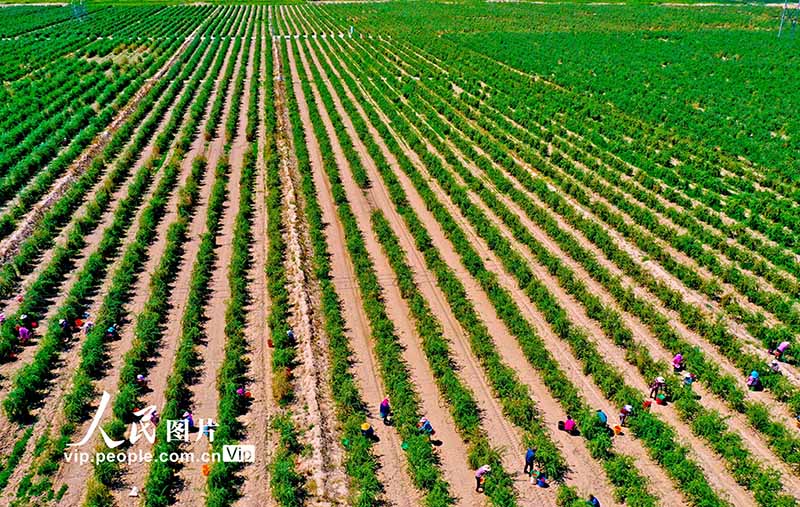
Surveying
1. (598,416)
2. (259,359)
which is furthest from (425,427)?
(259,359)

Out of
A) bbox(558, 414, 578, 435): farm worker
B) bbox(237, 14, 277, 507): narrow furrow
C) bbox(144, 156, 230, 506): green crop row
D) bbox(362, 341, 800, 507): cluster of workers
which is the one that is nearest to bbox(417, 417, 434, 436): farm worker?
bbox(362, 341, 800, 507): cluster of workers

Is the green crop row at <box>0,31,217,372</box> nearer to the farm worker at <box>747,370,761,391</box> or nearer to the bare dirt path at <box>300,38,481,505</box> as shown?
the bare dirt path at <box>300,38,481,505</box>

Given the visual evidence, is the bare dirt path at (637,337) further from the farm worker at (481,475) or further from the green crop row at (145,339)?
the green crop row at (145,339)

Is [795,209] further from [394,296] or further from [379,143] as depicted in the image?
[379,143]

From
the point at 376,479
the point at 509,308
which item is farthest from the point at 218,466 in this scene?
the point at 509,308

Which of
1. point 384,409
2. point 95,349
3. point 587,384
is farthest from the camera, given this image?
point 95,349

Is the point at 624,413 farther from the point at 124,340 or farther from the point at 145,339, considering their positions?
the point at 124,340
